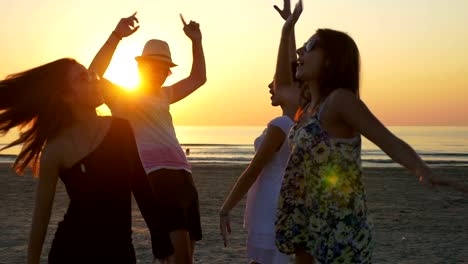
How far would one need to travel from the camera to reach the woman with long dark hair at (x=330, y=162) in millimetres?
3283

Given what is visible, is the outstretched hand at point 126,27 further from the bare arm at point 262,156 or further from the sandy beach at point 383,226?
the sandy beach at point 383,226

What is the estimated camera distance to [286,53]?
4461 millimetres

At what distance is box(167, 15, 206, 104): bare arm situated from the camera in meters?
5.81

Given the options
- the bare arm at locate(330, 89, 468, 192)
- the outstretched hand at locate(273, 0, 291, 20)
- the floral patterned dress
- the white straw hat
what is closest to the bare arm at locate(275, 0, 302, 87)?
the outstretched hand at locate(273, 0, 291, 20)

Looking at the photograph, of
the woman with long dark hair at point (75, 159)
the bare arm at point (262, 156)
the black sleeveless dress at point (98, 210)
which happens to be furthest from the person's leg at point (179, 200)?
the black sleeveless dress at point (98, 210)

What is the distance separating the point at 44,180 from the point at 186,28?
9.31 feet

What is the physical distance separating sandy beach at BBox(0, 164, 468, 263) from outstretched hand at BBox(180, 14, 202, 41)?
383 cm

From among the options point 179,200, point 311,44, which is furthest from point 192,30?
point 311,44

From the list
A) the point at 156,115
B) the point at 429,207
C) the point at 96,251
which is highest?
the point at 156,115

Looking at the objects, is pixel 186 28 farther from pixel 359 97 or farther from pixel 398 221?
pixel 398 221

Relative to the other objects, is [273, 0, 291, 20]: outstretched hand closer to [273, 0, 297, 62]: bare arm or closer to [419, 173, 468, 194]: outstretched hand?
[273, 0, 297, 62]: bare arm

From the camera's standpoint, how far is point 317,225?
11.1ft

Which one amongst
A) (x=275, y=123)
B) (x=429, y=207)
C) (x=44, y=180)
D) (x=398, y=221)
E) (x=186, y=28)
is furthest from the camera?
(x=429, y=207)

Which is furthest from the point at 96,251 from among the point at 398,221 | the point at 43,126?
the point at 398,221
